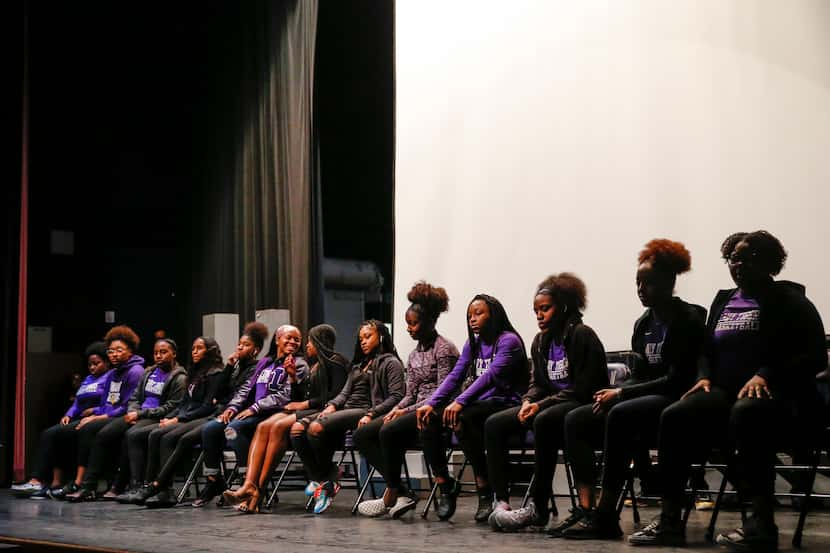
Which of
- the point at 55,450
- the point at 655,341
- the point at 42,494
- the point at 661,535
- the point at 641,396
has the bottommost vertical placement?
the point at 42,494

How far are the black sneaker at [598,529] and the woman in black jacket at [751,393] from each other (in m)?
0.24

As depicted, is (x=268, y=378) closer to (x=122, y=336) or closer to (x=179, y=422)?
(x=179, y=422)

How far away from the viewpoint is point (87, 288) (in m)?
8.79

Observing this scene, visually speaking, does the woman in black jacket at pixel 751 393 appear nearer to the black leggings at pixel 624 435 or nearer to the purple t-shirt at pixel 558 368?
the black leggings at pixel 624 435

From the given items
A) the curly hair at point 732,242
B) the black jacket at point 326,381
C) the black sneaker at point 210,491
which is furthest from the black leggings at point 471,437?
the black sneaker at point 210,491

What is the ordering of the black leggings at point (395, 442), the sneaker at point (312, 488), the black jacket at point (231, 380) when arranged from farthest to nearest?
the black jacket at point (231, 380), the sneaker at point (312, 488), the black leggings at point (395, 442)

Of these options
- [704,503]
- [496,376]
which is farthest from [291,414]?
[704,503]

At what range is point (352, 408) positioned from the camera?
5535mm

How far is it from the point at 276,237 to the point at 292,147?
0.74m

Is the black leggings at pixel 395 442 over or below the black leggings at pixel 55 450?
over

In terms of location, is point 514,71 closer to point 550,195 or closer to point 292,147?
point 550,195

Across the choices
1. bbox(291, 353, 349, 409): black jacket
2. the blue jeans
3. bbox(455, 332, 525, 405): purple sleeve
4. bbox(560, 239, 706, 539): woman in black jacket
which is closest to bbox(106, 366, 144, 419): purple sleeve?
the blue jeans

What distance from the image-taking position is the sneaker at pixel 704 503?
5.09 m

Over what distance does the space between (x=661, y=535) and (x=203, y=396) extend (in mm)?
3591
